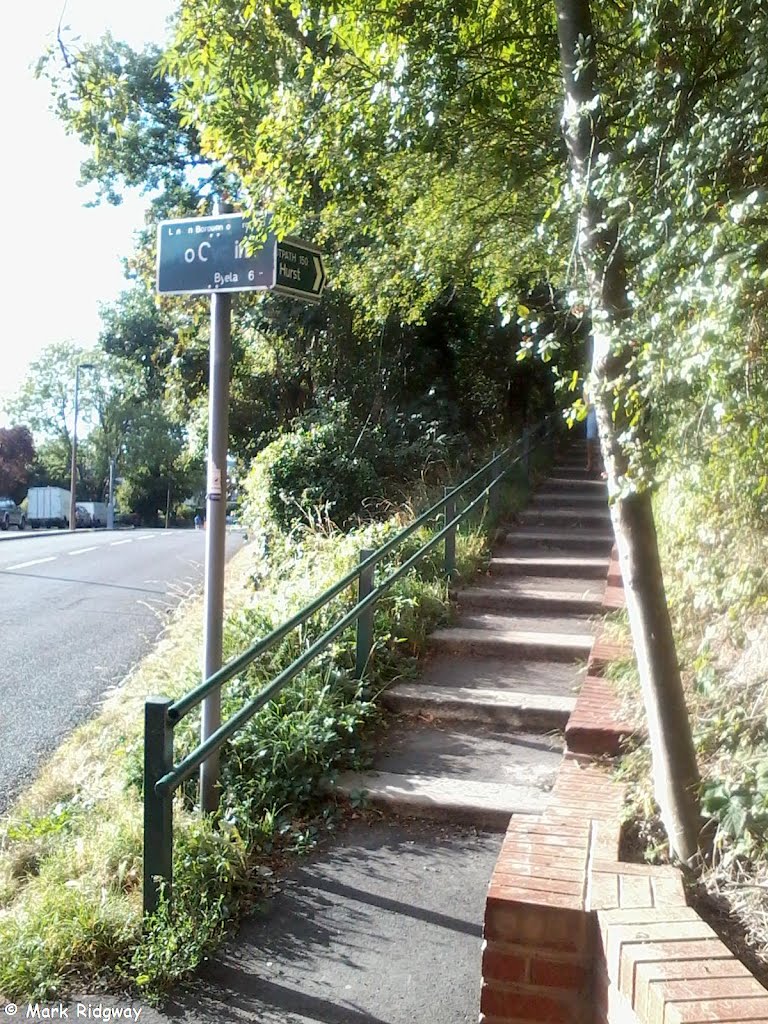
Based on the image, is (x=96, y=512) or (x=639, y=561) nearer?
(x=639, y=561)

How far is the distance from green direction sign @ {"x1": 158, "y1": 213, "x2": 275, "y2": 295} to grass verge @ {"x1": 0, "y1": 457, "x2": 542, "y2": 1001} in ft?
7.21

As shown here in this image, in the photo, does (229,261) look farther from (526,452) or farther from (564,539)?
(526,452)

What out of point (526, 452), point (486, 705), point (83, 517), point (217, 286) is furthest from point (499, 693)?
point (83, 517)

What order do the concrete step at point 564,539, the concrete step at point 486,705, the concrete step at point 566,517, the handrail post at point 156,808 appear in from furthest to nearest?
the concrete step at point 566,517
the concrete step at point 564,539
the concrete step at point 486,705
the handrail post at point 156,808

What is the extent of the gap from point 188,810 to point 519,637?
9.46 ft

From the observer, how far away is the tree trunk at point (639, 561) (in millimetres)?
3127

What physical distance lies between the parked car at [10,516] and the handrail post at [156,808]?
171ft

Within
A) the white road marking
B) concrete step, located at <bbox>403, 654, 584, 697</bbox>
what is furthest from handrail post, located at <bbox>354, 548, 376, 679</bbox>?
the white road marking

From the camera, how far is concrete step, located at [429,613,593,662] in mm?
6238

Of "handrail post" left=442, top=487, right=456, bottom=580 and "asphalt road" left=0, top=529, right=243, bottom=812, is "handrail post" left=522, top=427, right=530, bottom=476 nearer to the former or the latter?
"handrail post" left=442, top=487, right=456, bottom=580

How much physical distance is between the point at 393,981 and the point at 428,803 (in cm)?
126

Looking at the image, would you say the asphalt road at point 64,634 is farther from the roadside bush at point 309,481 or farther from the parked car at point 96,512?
the parked car at point 96,512

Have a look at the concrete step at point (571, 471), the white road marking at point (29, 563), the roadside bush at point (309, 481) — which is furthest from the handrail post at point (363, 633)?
the white road marking at point (29, 563)

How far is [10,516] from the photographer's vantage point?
53.2 meters
